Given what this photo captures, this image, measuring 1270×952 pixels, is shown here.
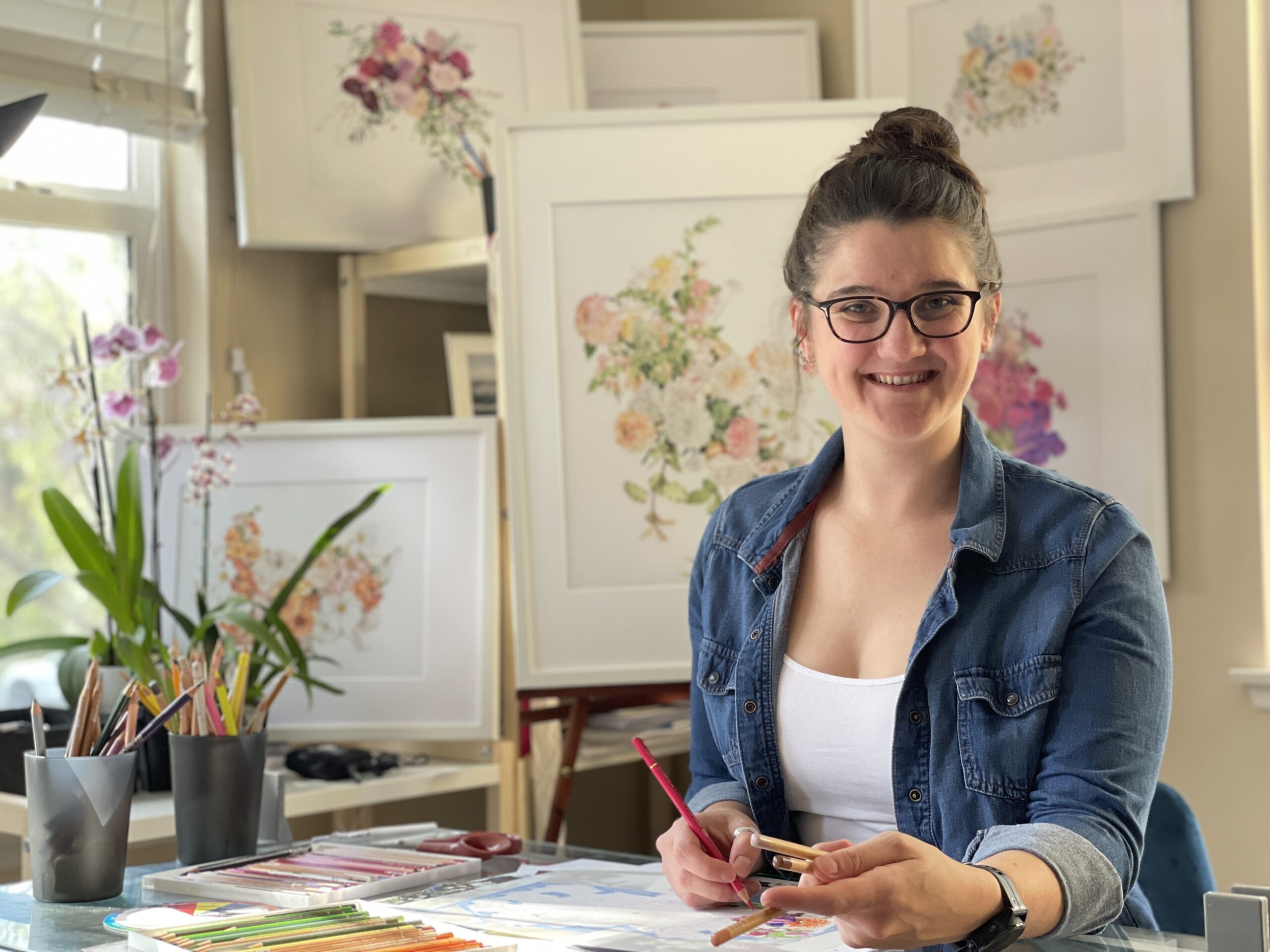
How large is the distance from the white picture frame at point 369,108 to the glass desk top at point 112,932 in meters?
1.34

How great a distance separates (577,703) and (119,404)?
813 mm

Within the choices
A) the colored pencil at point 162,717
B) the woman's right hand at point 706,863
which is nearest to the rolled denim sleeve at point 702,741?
the woman's right hand at point 706,863

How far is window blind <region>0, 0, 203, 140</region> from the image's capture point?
2092 millimetres

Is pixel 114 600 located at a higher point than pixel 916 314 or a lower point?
lower

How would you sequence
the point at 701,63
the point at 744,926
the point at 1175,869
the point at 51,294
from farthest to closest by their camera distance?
the point at 701,63 < the point at 51,294 < the point at 1175,869 < the point at 744,926

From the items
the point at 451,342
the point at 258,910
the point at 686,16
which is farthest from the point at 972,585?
the point at 686,16

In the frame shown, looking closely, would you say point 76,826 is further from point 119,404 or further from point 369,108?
point 369,108

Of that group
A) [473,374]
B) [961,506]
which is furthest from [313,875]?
[473,374]

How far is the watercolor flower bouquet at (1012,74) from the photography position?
236cm

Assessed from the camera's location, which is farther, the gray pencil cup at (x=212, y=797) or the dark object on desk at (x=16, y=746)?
the dark object on desk at (x=16, y=746)

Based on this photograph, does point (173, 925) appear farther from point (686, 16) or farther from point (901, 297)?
point (686, 16)

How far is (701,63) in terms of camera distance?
2.69m

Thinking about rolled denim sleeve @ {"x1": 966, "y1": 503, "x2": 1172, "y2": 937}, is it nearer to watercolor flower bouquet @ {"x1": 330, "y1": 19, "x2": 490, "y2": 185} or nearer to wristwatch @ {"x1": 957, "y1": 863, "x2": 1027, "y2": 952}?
wristwatch @ {"x1": 957, "y1": 863, "x2": 1027, "y2": 952}

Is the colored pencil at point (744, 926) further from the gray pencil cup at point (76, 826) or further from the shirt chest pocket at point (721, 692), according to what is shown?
the gray pencil cup at point (76, 826)
